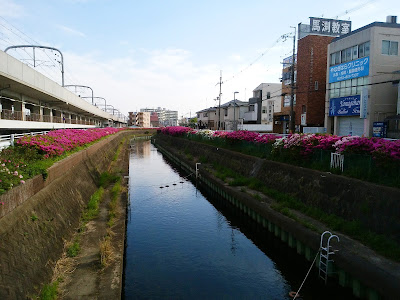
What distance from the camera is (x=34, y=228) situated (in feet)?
27.5

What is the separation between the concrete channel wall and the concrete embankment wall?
27.8 feet

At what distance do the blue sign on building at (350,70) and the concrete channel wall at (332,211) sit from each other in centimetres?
1899

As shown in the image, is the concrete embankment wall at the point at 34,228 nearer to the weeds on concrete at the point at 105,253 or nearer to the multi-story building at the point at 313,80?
the weeds on concrete at the point at 105,253

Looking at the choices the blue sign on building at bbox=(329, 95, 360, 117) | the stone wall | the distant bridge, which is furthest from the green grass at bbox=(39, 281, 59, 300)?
the blue sign on building at bbox=(329, 95, 360, 117)

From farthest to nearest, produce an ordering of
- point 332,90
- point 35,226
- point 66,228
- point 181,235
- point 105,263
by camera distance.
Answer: point 332,90, point 181,235, point 66,228, point 105,263, point 35,226

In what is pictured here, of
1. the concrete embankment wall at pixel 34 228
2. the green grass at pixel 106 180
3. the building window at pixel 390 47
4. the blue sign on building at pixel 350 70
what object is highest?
the building window at pixel 390 47

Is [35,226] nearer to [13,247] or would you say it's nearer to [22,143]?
[13,247]

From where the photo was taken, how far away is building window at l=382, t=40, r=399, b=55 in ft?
103

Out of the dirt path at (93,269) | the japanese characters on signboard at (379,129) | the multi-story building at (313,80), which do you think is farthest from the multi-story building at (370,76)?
the dirt path at (93,269)

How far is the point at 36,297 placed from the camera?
6633mm

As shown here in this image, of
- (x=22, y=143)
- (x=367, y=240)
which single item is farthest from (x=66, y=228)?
(x=367, y=240)

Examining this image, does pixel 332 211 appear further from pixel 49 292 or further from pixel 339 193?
pixel 49 292

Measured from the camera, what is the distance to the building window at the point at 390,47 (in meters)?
31.3

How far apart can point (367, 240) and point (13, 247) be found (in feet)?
33.7
